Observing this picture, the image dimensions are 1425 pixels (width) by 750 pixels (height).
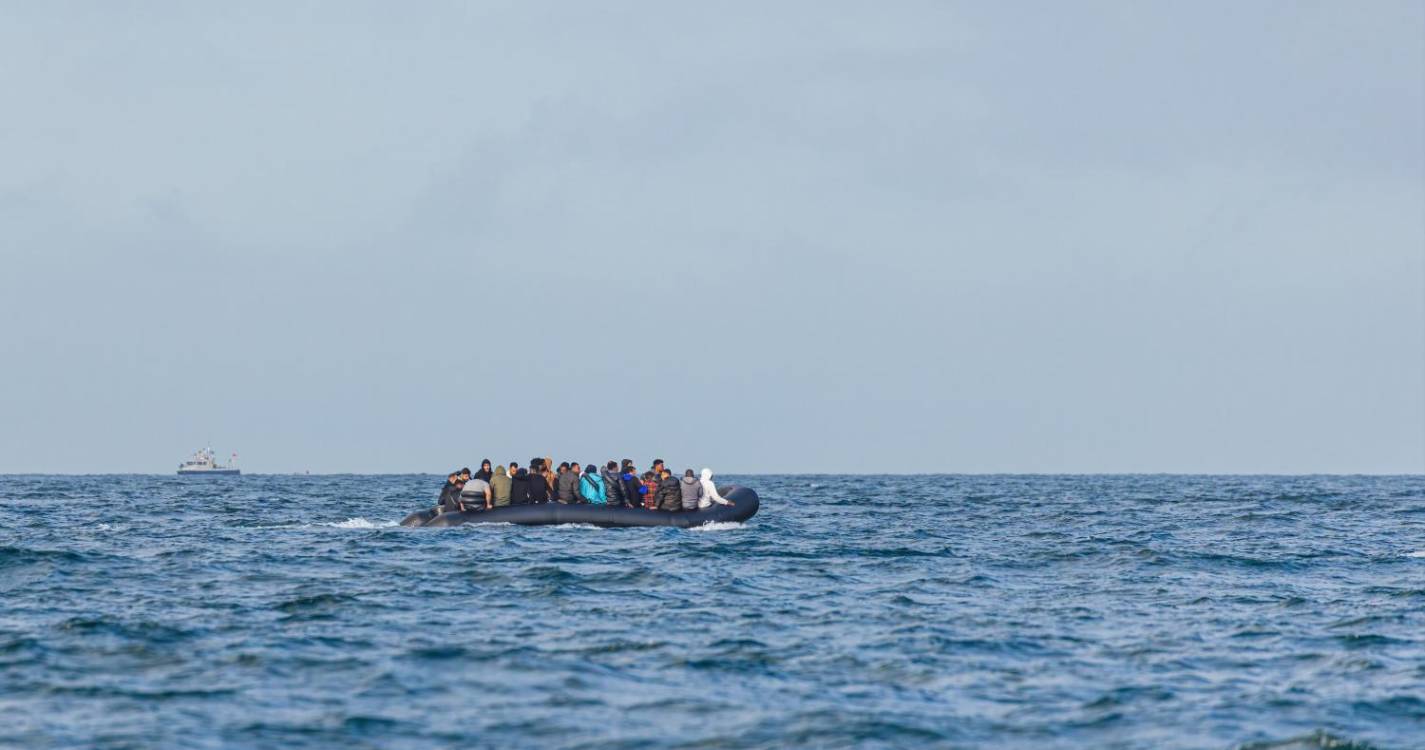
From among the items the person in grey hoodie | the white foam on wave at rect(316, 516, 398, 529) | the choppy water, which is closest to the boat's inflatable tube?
the person in grey hoodie

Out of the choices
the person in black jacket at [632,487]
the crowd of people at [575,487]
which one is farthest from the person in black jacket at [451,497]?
the person in black jacket at [632,487]

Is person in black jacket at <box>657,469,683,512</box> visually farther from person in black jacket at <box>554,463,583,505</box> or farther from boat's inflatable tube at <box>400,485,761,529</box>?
person in black jacket at <box>554,463,583,505</box>

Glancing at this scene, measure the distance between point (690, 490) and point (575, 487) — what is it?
2634 mm

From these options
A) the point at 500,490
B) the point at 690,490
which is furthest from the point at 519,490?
the point at 690,490

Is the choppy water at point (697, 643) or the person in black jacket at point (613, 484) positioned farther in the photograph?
the person in black jacket at point (613, 484)

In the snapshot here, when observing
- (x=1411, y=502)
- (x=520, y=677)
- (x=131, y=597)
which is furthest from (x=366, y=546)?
(x=1411, y=502)

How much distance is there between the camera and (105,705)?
47.0ft

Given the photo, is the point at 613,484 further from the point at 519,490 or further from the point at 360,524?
the point at 360,524

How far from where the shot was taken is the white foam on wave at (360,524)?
126ft

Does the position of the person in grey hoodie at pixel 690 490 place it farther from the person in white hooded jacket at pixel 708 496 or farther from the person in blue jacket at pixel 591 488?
the person in blue jacket at pixel 591 488

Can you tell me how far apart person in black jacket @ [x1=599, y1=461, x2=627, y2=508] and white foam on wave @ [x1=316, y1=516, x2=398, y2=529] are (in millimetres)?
5353

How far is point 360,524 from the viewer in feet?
130

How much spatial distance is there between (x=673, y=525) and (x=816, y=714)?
21570mm

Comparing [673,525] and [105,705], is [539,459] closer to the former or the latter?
[673,525]
